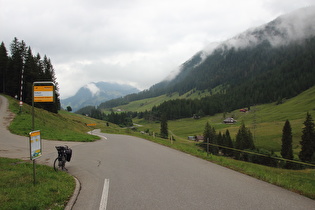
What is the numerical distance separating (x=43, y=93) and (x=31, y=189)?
3.58m

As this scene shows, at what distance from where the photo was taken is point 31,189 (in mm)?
7051

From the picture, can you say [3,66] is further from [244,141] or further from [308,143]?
[308,143]

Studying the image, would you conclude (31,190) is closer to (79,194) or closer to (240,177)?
(79,194)

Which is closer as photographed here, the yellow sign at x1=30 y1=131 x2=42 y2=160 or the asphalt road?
the asphalt road

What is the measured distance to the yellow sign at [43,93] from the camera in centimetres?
812

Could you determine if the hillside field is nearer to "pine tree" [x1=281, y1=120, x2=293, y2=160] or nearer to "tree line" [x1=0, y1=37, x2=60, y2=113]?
"pine tree" [x1=281, y1=120, x2=293, y2=160]

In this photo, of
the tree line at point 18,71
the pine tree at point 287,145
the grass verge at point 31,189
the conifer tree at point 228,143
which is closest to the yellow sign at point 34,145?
the grass verge at point 31,189

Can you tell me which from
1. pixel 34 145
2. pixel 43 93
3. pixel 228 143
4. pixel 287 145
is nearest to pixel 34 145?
pixel 34 145

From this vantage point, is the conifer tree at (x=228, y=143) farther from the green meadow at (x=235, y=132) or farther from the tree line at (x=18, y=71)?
the tree line at (x=18, y=71)

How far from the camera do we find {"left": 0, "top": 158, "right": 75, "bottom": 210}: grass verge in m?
5.92

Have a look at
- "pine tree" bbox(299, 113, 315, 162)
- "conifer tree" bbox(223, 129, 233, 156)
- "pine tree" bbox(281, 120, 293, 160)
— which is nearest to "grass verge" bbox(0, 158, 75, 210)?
"pine tree" bbox(281, 120, 293, 160)

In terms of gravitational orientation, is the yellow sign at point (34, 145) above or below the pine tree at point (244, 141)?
above

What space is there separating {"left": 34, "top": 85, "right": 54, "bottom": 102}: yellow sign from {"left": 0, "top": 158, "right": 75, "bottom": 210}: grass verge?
127 inches

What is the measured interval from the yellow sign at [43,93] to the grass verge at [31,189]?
3.24 metres
